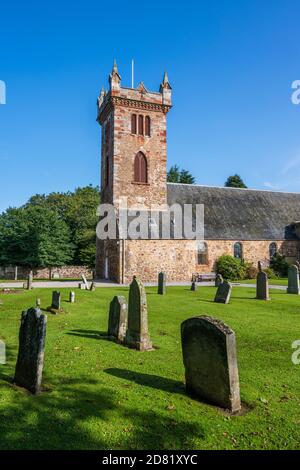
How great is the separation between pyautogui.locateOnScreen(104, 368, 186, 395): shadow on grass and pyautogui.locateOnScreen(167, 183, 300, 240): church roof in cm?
2384

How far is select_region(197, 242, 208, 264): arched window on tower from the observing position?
2966cm

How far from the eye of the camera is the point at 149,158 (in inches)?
1169

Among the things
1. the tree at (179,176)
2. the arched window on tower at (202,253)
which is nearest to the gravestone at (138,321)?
the arched window on tower at (202,253)

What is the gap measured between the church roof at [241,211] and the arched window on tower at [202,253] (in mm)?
799

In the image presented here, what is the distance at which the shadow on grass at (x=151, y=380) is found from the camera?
585cm

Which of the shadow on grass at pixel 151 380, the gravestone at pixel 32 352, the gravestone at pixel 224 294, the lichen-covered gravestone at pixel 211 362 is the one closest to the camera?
the lichen-covered gravestone at pixel 211 362

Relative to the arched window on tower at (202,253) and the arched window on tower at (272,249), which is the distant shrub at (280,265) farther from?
the arched window on tower at (202,253)

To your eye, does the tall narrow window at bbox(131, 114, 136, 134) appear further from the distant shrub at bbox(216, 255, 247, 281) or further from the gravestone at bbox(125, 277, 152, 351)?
the gravestone at bbox(125, 277, 152, 351)

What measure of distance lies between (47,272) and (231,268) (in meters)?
22.6

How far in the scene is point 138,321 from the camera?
8.30 metres

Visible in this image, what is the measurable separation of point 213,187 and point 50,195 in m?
34.3

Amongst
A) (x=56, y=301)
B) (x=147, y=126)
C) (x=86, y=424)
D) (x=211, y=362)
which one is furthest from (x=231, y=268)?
(x=86, y=424)

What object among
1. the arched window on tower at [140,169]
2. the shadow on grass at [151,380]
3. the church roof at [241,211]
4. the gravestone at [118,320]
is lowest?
the shadow on grass at [151,380]

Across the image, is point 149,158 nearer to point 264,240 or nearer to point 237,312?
point 264,240
